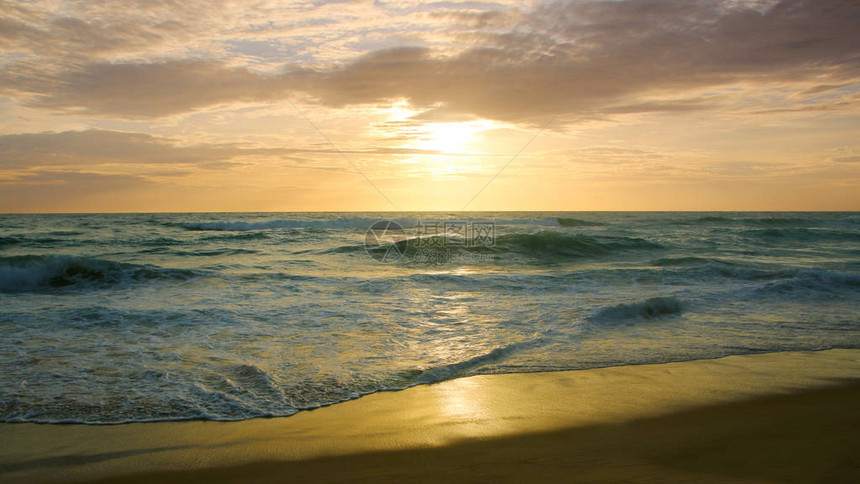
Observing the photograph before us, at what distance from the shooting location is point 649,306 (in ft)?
25.4

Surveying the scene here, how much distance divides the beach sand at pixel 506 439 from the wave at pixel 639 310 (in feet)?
8.72

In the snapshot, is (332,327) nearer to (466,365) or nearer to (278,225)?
(466,365)

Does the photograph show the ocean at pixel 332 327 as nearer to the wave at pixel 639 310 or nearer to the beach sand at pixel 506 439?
the wave at pixel 639 310

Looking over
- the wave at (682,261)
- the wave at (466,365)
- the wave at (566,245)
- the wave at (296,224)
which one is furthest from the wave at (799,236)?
the wave at (466,365)

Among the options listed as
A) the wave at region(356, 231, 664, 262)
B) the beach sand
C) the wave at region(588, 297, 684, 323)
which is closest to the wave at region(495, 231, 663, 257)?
the wave at region(356, 231, 664, 262)

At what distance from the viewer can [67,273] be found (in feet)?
37.2

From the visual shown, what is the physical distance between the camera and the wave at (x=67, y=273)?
10.5 m

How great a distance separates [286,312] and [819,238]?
2887 cm

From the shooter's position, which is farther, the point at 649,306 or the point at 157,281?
the point at 157,281

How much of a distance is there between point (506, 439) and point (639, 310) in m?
4.95

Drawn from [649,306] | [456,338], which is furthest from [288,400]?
[649,306]

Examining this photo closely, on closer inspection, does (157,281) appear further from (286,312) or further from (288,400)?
(288,400)

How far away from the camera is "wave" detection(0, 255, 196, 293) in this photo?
1055 cm

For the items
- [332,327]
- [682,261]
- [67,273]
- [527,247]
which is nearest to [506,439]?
[332,327]
